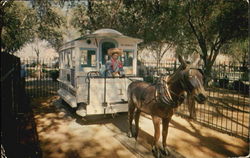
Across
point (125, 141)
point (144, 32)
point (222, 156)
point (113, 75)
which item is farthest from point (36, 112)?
point (144, 32)

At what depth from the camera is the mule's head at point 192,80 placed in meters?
2.85

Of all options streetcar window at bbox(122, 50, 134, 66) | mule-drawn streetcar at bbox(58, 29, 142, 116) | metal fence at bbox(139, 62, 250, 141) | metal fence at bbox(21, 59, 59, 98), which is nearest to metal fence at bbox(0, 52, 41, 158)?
mule-drawn streetcar at bbox(58, 29, 142, 116)

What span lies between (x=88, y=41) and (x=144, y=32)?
42.9ft

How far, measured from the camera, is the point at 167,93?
12.0 feet

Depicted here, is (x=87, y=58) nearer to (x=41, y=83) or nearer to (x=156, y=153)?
(x=156, y=153)

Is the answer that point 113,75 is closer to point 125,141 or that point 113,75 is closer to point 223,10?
point 125,141

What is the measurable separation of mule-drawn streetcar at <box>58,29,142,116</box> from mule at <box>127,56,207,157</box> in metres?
1.51

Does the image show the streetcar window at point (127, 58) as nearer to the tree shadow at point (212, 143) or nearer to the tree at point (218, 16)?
the tree shadow at point (212, 143)

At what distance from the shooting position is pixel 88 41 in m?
7.93

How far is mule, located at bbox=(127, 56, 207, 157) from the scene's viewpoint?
2979 mm

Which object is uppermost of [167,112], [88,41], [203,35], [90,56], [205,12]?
[205,12]

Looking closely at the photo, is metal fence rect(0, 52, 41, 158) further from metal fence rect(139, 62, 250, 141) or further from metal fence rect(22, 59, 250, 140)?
metal fence rect(22, 59, 250, 140)

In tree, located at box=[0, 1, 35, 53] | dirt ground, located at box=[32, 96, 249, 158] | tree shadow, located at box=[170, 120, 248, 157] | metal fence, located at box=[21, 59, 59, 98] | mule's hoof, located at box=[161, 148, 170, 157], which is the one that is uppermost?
tree, located at box=[0, 1, 35, 53]

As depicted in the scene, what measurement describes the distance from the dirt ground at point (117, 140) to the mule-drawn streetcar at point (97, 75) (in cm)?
69
